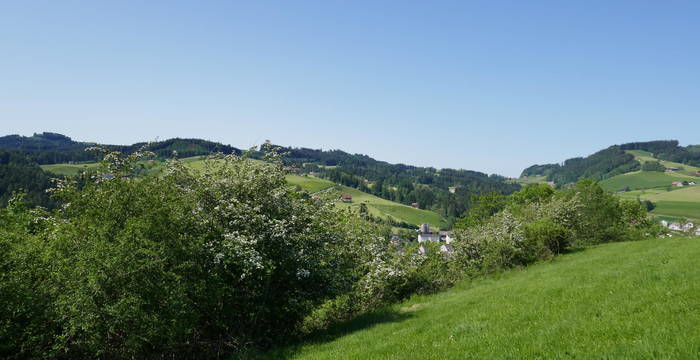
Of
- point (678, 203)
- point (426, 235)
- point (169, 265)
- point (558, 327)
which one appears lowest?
point (426, 235)

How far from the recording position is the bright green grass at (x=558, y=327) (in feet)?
23.2

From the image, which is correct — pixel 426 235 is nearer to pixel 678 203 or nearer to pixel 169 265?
pixel 678 203

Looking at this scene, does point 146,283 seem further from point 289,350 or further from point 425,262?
point 425,262

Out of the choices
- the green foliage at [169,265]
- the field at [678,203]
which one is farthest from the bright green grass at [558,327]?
the field at [678,203]

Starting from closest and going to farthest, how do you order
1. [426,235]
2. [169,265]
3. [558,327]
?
[558,327] → [169,265] → [426,235]

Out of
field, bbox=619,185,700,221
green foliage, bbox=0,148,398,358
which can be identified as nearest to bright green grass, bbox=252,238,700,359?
green foliage, bbox=0,148,398,358

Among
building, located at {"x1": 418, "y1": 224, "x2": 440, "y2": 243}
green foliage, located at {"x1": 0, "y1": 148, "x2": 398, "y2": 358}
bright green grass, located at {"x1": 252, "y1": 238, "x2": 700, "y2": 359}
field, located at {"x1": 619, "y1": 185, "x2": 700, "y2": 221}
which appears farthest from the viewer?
field, located at {"x1": 619, "y1": 185, "x2": 700, "y2": 221}

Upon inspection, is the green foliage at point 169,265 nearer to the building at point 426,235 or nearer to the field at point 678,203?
the building at point 426,235

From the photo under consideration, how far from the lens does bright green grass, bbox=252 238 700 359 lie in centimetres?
707

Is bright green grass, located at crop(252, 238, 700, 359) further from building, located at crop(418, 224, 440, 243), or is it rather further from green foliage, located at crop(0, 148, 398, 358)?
building, located at crop(418, 224, 440, 243)

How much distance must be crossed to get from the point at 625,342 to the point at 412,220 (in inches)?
6778

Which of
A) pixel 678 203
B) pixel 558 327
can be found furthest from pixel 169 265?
pixel 678 203

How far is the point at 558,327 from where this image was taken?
8844 millimetres

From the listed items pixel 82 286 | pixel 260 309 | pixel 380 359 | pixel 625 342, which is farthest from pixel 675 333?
pixel 82 286
